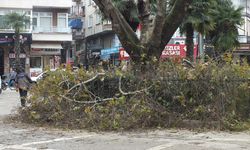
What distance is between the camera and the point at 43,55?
184 ft

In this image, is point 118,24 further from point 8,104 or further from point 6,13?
point 6,13

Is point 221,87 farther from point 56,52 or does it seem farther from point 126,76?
point 56,52

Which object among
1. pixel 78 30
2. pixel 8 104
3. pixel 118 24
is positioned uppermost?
pixel 78 30

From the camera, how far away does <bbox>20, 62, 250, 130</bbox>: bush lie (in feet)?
42.2

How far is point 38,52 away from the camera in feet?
182

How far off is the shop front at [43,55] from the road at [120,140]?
42.7 metres

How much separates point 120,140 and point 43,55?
4589 cm

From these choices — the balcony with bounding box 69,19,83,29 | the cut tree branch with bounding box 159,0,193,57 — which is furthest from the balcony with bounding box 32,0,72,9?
the cut tree branch with bounding box 159,0,193,57

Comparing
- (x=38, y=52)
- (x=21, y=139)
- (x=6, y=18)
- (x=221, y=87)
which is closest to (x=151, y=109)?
(x=221, y=87)

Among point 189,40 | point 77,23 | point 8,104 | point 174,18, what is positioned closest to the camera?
point 174,18

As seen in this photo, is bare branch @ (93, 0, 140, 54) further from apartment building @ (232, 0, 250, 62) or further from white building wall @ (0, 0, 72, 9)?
apartment building @ (232, 0, 250, 62)

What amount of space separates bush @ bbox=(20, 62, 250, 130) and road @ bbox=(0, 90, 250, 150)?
550 mm

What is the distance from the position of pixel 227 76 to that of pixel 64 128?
4305 millimetres

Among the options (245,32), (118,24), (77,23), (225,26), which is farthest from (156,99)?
(77,23)
